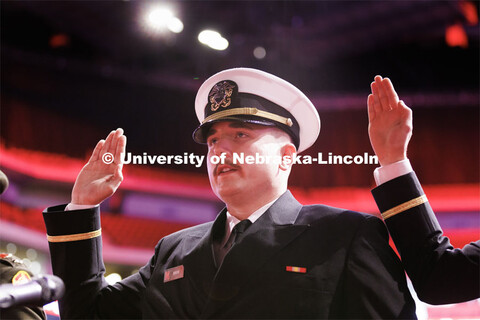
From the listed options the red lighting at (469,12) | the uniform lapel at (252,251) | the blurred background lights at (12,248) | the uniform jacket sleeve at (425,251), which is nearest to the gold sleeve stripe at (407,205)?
the uniform jacket sleeve at (425,251)

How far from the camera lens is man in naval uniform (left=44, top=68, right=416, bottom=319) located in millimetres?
1420

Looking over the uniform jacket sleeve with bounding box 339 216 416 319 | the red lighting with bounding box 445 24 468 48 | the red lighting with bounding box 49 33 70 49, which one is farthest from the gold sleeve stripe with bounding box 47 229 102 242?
the red lighting with bounding box 445 24 468 48

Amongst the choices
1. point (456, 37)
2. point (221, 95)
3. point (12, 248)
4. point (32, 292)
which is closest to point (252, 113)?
point (221, 95)

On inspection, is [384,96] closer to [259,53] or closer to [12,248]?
[259,53]

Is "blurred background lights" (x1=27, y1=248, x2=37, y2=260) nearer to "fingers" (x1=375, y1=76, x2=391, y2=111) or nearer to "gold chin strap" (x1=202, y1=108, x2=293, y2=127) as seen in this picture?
"gold chin strap" (x1=202, y1=108, x2=293, y2=127)

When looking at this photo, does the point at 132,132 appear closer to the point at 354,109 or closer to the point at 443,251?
the point at 354,109

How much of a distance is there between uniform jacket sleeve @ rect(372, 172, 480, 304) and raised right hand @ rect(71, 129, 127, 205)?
3.35 ft

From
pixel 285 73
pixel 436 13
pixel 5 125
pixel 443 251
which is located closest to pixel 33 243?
pixel 5 125

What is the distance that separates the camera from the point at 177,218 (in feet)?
7.95

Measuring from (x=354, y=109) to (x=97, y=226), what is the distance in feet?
4.34

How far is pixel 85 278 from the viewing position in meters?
1.70

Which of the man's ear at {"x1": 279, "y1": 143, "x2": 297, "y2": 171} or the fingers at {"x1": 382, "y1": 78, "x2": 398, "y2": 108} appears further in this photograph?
the man's ear at {"x1": 279, "y1": 143, "x2": 297, "y2": 171}

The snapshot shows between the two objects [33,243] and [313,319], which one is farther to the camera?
[33,243]

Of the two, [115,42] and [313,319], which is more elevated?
[115,42]
